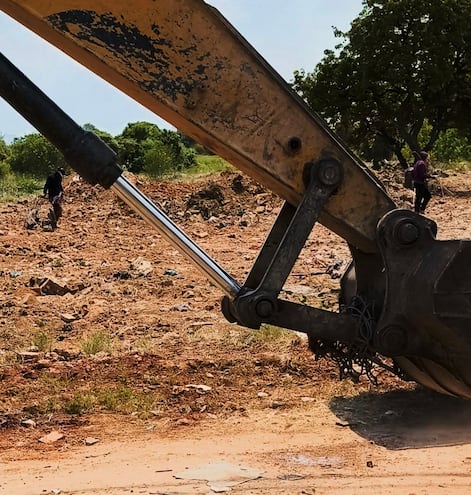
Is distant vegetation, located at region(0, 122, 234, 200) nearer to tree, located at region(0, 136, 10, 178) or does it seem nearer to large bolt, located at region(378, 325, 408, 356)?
tree, located at region(0, 136, 10, 178)

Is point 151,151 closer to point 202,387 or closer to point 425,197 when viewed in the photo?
point 425,197

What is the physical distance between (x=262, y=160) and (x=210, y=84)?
1.30 feet

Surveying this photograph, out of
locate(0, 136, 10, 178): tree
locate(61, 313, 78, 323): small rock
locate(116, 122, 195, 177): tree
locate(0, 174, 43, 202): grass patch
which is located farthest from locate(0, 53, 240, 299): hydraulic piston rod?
locate(0, 136, 10, 178): tree

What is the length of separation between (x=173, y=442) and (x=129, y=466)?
0.53m

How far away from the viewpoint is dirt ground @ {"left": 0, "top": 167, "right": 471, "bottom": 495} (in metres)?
4.73

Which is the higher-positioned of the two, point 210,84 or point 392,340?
point 210,84

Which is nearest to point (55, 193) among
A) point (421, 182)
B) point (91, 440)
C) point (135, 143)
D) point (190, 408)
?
point (421, 182)

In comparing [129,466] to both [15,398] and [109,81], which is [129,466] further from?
[109,81]

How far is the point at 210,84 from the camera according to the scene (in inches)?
132

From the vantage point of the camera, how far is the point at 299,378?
6.62 meters

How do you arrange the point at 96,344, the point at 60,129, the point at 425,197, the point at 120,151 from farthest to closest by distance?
the point at 120,151 < the point at 425,197 < the point at 96,344 < the point at 60,129

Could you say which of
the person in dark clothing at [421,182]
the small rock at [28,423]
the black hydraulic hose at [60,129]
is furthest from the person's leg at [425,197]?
the black hydraulic hose at [60,129]

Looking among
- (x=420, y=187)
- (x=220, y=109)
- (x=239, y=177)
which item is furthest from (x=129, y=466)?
(x=239, y=177)

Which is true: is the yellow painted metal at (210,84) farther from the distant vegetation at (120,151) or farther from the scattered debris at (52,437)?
the distant vegetation at (120,151)
